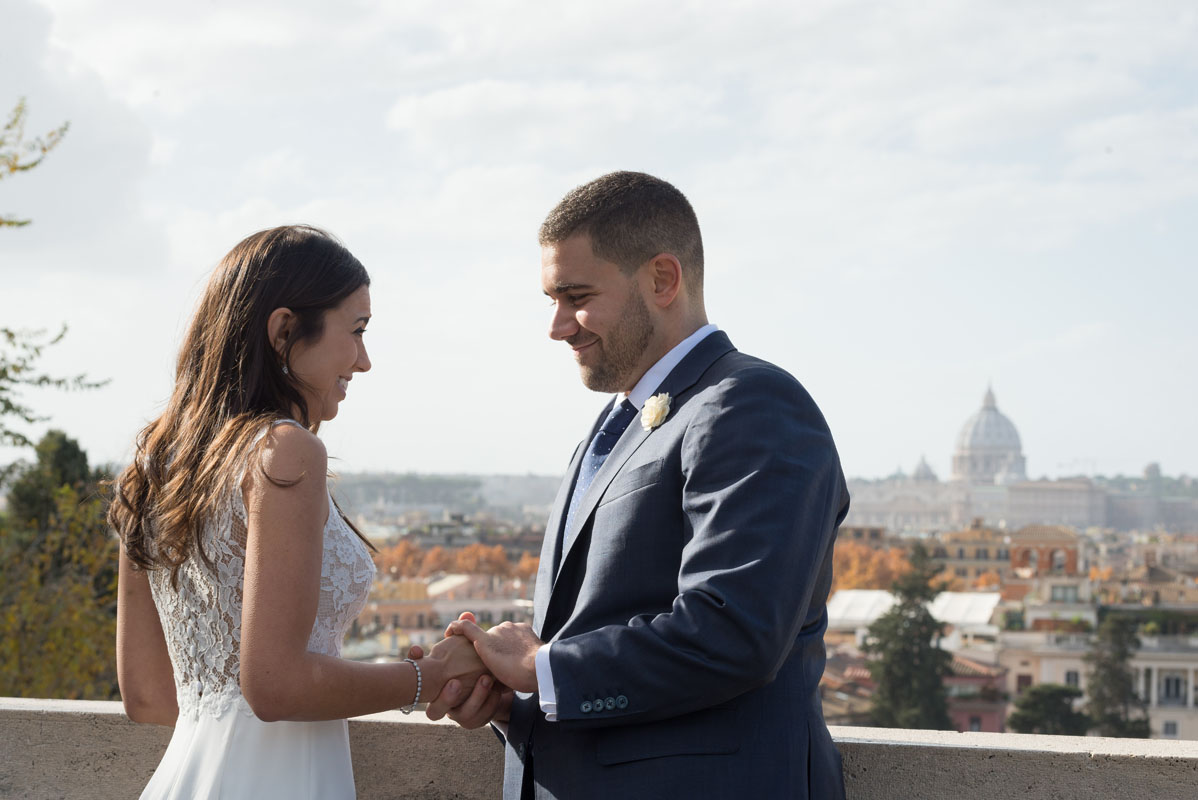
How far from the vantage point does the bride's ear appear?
1.82 metres

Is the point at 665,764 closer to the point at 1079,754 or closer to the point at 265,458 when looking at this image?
the point at 265,458

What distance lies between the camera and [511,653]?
6.06 feet

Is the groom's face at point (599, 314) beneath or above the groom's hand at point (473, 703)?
above

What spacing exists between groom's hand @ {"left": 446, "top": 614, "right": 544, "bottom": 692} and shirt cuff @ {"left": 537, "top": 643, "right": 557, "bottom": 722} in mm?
40

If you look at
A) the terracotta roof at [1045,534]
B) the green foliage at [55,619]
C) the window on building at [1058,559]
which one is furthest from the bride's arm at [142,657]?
the terracotta roof at [1045,534]

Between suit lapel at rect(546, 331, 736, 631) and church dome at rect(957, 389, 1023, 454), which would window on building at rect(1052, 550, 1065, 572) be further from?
church dome at rect(957, 389, 1023, 454)

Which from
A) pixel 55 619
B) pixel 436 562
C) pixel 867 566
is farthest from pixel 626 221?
pixel 867 566

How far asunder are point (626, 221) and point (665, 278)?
0.36ft

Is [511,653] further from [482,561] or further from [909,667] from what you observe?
[482,561]

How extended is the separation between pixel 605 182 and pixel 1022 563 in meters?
70.0

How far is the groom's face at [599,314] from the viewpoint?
1.99 metres

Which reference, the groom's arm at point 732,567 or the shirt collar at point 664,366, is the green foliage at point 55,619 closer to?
the shirt collar at point 664,366

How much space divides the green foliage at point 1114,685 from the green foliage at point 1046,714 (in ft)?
2.61

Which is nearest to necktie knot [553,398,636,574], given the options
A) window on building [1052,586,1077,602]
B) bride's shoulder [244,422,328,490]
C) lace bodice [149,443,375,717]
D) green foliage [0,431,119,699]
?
lace bodice [149,443,375,717]
